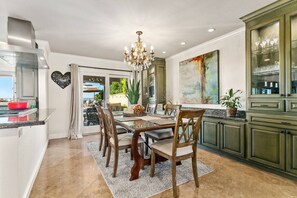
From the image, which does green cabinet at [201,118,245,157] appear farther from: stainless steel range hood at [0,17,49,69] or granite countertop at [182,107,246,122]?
stainless steel range hood at [0,17,49,69]

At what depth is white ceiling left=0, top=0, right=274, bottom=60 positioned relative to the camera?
7.00ft

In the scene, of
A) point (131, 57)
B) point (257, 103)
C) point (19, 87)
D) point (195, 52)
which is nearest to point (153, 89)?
point (195, 52)

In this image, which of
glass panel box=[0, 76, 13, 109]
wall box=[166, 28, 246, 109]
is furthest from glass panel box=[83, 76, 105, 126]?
wall box=[166, 28, 246, 109]

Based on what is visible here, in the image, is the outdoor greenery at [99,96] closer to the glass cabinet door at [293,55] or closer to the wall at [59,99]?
the wall at [59,99]

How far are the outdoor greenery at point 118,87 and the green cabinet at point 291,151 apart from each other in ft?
14.5

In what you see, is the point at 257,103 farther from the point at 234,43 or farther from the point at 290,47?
the point at 234,43

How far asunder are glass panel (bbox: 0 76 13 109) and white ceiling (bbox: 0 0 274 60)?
55.3 inches

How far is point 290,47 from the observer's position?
2104 mm

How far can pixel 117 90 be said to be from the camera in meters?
5.43

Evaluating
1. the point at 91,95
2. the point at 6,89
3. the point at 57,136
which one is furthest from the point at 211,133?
the point at 6,89

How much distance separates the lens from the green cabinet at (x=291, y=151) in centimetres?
202

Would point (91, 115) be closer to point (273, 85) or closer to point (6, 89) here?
point (6, 89)

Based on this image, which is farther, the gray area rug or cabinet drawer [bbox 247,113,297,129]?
cabinet drawer [bbox 247,113,297,129]

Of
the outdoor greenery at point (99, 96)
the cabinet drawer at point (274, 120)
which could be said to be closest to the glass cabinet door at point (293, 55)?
the cabinet drawer at point (274, 120)
